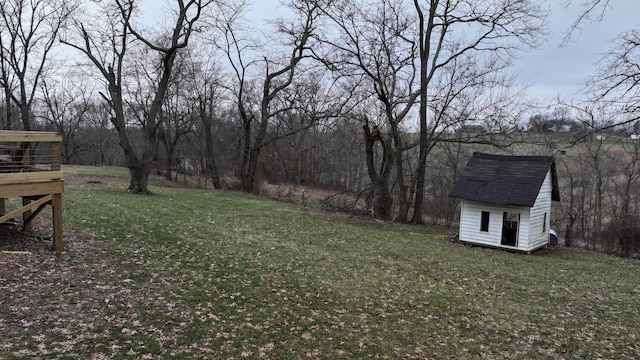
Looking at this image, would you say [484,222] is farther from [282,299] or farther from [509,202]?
[282,299]

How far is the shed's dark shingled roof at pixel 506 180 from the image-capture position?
1565 centimetres

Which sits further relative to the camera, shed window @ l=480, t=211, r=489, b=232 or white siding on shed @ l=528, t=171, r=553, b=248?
shed window @ l=480, t=211, r=489, b=232

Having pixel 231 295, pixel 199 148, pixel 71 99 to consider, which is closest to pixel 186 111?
pixel 199 148

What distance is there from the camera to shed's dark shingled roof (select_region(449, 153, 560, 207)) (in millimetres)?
15648

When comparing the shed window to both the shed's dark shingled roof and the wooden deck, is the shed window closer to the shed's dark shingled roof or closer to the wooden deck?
the shed's dark shingled roof

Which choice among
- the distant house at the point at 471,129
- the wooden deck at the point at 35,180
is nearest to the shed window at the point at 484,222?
the distant house at the point at 471,129

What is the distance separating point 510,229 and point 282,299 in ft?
39.6

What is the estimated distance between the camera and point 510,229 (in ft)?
54.9

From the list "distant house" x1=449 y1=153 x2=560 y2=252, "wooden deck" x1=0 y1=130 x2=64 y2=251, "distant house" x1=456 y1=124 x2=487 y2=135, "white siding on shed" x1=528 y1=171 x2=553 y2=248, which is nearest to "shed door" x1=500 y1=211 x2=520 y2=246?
"distant house" x1=449 y1=153 x2=560 y2=252

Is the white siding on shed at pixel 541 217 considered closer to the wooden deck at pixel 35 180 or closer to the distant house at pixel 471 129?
the distant house at pixel 471 129

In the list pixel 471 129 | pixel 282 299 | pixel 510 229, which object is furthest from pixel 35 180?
pixel 471 129

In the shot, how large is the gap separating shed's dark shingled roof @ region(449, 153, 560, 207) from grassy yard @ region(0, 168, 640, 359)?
2.83 m

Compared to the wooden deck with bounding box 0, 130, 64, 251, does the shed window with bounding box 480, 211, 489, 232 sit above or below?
below

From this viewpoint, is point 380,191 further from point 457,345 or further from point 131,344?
point 131,344
